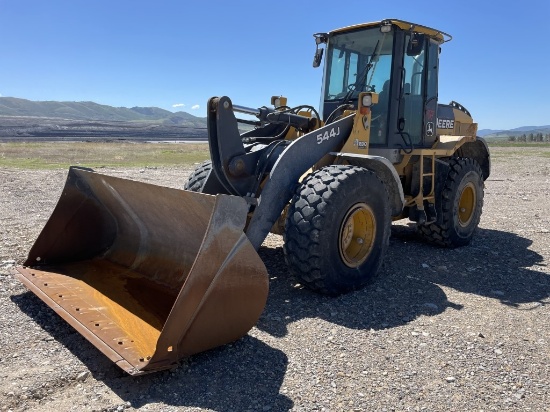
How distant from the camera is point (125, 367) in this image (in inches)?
120

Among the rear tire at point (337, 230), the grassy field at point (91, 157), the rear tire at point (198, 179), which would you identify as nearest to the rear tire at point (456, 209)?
the rear tire at point (337, 230)

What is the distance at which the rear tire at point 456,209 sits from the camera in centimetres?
685

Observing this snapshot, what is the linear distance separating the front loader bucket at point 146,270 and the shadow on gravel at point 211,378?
14 centimetres

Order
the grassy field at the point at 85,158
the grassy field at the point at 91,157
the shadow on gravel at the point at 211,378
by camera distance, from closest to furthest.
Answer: the shadow on gravel at the point at 211,378
the grassy field at the point at 85,158
the grassy field at the point at 91,157

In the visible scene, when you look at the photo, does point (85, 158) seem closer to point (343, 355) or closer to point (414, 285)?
point (414, 285)

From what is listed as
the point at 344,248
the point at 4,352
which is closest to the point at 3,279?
the point at 4,352

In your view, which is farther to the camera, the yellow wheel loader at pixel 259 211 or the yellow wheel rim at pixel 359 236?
the yellow wheel rim at pixel 359 236

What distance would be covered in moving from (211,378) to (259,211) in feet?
5.80

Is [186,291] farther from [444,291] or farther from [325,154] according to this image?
[444,291]

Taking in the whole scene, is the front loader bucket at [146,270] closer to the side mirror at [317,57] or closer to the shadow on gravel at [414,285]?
the shadow on gravel at [414,285]

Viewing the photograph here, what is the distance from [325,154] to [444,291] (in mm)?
1829

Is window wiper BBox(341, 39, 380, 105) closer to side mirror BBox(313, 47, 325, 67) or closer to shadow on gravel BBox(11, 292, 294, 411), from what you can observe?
side mirror BBox(313, 47, 325, 67)

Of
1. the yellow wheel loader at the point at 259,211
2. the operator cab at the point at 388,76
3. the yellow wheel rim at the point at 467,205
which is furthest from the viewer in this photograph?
the yellow wheel rim at the point at 467,205

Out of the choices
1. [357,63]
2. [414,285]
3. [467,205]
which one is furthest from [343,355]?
[467,205]
